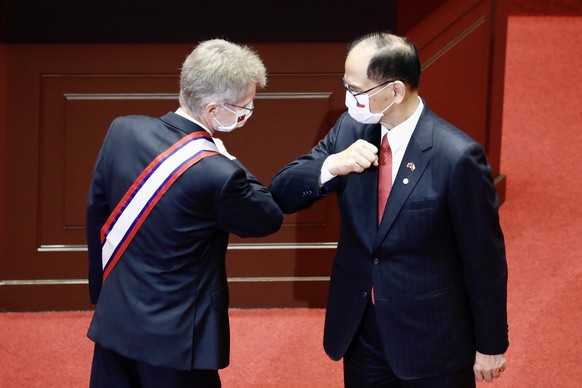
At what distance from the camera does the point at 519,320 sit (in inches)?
196

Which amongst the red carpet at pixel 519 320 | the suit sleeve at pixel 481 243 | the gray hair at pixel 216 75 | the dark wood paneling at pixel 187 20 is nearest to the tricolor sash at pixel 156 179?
the gray hair at pixel 216 75

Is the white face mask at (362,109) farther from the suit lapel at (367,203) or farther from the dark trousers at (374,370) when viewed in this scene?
the dark trousers at (374,370)

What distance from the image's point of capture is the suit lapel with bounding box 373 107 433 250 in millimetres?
3021

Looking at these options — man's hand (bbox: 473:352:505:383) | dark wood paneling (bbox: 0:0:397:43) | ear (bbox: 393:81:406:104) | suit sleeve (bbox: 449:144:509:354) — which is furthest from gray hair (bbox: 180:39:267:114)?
dark wood paneling (bbox: 0:0:397:43)

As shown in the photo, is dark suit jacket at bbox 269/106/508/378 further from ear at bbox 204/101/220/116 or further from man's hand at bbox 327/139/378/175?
A: ear at bbox 204/101/220/116

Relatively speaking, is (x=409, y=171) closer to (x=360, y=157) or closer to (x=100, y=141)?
(x=360, y=157)

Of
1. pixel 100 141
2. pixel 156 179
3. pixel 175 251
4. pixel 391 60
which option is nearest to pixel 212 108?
pixel 156 179

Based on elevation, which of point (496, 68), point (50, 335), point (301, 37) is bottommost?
point (50, 335)

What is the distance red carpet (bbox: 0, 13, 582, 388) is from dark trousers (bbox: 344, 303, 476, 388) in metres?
1.24

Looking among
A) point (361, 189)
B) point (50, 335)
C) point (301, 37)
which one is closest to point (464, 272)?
point (361, 189)

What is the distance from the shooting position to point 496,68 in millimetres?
5996

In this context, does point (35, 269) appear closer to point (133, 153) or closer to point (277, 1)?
point (277, 1)

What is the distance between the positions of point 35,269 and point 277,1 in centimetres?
166

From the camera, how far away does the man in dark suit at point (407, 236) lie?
2996 millimetres
